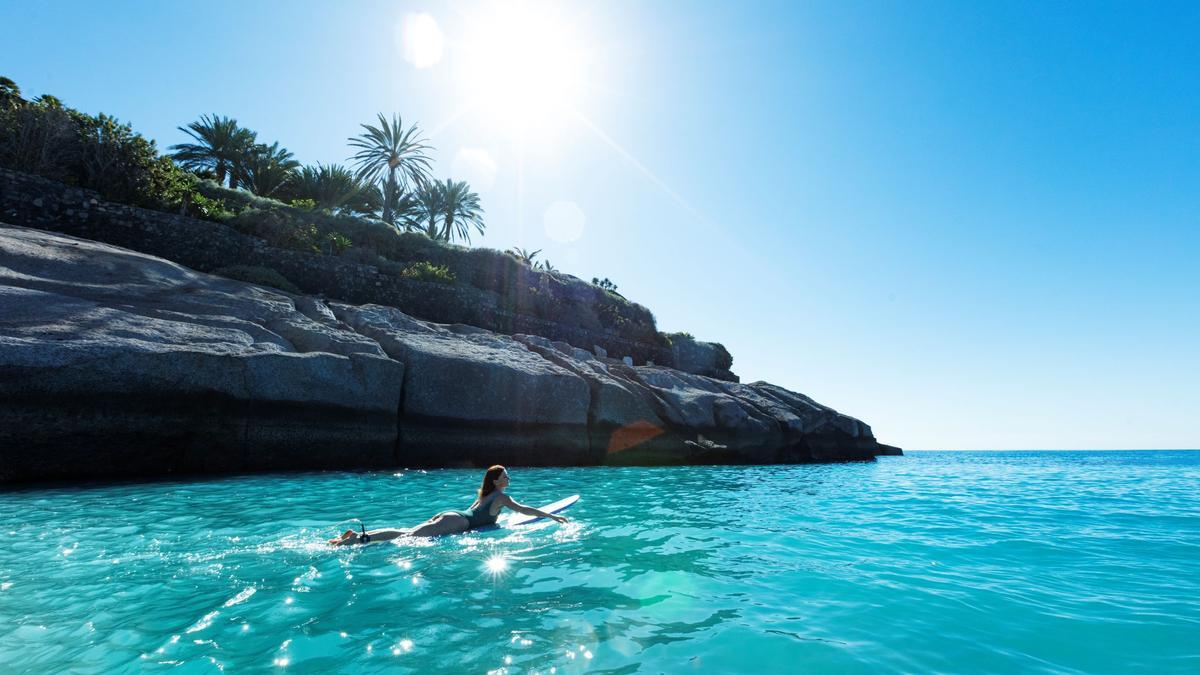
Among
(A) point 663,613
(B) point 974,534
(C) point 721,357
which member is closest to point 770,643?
(A) point 663,613

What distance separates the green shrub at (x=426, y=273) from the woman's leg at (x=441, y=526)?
57.8ft

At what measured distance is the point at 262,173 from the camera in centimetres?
3591

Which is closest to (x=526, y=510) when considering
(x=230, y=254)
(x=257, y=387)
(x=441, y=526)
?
(x=441, y=526)

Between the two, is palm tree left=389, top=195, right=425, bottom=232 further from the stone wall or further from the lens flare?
the lens flare

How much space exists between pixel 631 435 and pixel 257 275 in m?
13.8

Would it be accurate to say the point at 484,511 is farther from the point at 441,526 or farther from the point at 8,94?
the point at 8,94

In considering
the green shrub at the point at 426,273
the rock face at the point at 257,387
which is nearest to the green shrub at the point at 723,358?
the rock face at the point at 257,387

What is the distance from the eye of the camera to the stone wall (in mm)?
15766

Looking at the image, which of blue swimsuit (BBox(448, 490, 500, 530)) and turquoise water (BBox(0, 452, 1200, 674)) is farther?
blue swimsuit (BBox(448, 490, 500, 530))

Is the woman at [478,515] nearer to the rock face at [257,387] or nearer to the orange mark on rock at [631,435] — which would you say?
the rock face at [257,387]

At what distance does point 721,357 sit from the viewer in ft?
116

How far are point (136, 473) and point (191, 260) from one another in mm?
10669

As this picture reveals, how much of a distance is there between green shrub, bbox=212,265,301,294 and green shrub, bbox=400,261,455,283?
16.3 ft

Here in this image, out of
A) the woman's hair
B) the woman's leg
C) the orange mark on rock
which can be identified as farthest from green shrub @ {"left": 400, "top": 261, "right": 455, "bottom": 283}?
the woman's leg
